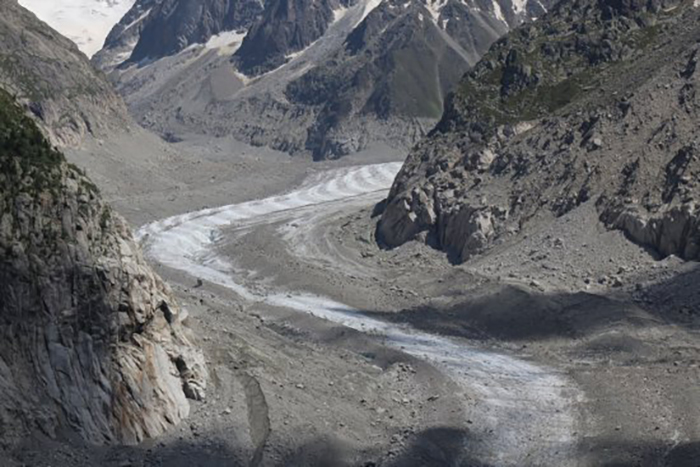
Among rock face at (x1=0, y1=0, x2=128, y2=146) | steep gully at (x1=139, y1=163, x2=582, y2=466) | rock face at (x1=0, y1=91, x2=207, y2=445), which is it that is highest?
rock face at (x1=0, y1=0, x2=128, y2=146)

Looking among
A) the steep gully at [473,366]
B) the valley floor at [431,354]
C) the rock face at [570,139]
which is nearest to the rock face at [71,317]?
the valley floor at [431,354]

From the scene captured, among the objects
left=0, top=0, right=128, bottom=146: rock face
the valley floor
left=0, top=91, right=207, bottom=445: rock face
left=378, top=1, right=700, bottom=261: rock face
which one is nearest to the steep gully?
the valley floor

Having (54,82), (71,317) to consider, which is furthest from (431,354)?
(54,82)

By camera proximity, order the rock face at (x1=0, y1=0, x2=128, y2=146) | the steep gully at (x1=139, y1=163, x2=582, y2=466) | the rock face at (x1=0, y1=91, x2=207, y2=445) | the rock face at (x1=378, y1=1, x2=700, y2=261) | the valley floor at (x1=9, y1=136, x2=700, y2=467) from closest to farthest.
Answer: the rock face at (x1=0, y1=91, x2=207, y2=445) < the valley floor at (x1=9, y1=136, x2=700, y2=467) < the steep gully at (x1=139, y1=163, x2=582, y2=466) < the rock face at (x1=378, y1=1, x2=700, y2=261) < the rock face at (x1=0, y1=0, x2=128, y2=146)

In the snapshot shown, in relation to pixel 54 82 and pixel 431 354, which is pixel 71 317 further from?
pixel 54 82

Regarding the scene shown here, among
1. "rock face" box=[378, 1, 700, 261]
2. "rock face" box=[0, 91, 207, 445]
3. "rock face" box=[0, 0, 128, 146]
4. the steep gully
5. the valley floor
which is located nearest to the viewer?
"rock face" box=[0, 91, 207, 445]

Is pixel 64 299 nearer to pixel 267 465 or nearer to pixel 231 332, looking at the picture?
pixel 267 465

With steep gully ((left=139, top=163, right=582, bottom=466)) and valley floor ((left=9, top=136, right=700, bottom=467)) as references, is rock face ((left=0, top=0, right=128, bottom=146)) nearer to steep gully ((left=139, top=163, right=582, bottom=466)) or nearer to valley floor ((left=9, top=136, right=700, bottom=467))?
steep gully ((left=139, top=163, right=582, bottom=466))
